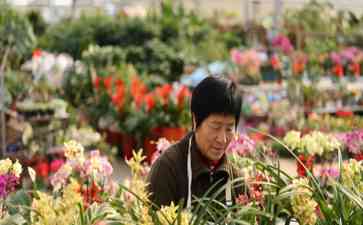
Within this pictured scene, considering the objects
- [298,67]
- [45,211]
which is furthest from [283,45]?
[45,211]

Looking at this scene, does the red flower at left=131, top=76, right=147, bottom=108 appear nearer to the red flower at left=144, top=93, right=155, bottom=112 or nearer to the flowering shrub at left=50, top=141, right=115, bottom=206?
the red flower at left=144, top=93, right=155, bottom=112

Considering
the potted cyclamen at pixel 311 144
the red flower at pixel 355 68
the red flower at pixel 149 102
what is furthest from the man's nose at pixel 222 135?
the red flower at pixel 355 68

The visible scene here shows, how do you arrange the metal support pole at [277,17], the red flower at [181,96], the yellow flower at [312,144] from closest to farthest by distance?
the yellow flower at [312,144] < the red flower at [181,96] < the metal support pole at [277,17]

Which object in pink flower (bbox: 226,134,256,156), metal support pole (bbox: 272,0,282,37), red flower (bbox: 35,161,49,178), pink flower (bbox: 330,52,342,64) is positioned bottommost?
pink flower (bbox: 330,52,342,64)

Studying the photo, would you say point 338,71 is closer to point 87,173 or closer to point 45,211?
point 87,173

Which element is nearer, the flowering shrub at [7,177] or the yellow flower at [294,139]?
the flowering shrub at [7,177]

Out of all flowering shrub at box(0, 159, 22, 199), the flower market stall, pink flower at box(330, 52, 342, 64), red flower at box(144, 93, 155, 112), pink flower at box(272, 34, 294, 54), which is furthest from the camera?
pink flower at box(330, 52, 342, 64)

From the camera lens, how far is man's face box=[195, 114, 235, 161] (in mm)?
2070

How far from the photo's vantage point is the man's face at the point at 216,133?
207 centimetres

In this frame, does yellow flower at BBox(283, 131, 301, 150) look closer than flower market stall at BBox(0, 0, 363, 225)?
No

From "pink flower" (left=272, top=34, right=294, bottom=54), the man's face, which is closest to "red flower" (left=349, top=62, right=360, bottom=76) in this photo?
"pink flower" (left=272, top=34, right=294, bottom=54)

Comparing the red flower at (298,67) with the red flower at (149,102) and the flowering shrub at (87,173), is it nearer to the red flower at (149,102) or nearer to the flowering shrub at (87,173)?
the red flower at (149,102)

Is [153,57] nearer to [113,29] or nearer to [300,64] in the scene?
[113,29]

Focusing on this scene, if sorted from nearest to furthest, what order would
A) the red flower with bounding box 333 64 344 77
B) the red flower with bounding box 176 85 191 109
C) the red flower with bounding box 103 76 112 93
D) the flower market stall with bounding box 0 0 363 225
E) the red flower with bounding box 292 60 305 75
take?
1. the flower market stall with bounding box 0 0 363 225
2. the red flower with bounding box 176 85 191 109
3. the red flower with bounding box 103 76 112 93
4. the red flower with bounding box 292 60 305 75
5. the red flower with bounding box 333 64 344 77
